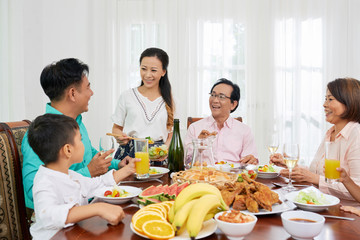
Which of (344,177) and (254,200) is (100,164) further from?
(344,177)

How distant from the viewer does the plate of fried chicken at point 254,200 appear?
115 centimetres

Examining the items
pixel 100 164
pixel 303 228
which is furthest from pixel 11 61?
pixel 303 228

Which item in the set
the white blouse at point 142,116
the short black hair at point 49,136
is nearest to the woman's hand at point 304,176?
the short black hair at point 49,136

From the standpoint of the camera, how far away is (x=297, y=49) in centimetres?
437

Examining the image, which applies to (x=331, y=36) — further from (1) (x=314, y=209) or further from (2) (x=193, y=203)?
(2) (x=193, y=203)

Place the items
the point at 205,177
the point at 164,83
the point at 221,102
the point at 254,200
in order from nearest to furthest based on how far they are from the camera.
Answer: the point at 254,200, the point at 205,177, the point at 221,102, the point at 164,83

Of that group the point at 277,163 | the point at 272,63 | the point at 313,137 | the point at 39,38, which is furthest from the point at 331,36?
the point at 39,38

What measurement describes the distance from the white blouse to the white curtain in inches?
64.4

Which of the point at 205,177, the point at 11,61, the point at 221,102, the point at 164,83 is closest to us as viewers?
the point at 205,177

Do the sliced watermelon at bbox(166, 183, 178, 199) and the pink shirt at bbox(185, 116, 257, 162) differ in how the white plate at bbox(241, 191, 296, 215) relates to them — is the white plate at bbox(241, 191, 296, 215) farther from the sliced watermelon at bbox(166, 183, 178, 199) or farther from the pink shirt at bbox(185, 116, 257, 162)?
the pink shirt at bbox(185, 116, 257, 162)

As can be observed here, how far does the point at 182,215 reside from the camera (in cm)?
94

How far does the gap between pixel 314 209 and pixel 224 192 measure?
0.34 meters

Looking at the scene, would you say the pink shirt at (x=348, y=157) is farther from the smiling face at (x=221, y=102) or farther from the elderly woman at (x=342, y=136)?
the smiling face at (x=221, y=102)

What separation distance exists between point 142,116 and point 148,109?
77 mm
